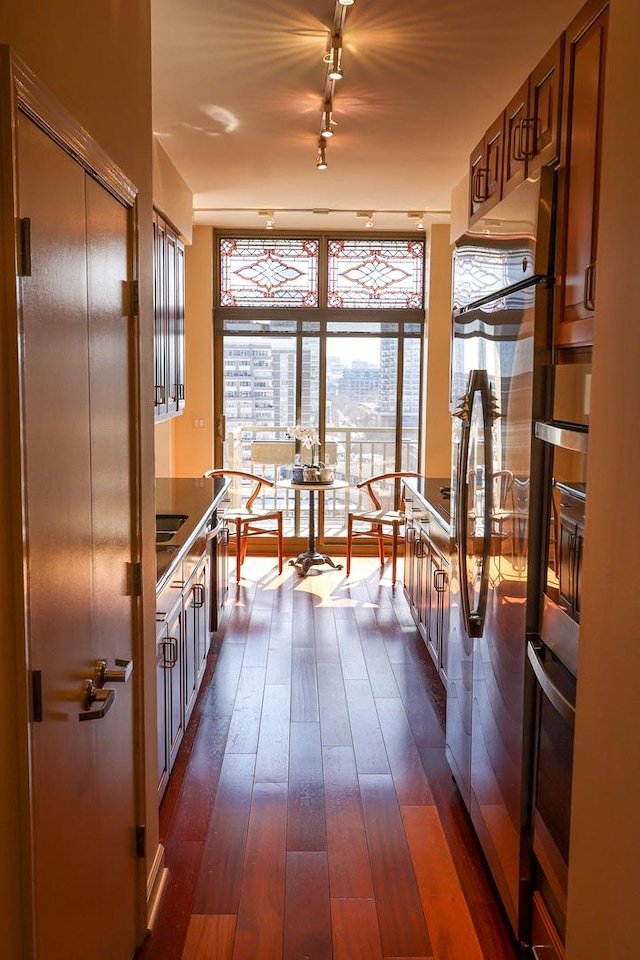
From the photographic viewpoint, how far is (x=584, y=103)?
2.02 m

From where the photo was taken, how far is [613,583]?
51.8 inches

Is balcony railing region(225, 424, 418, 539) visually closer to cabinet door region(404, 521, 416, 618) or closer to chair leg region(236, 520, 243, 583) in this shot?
chair leg region(236, 520, 243, 583)

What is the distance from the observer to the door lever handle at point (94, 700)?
68.1 inches

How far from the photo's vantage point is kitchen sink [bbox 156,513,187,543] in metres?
3.98

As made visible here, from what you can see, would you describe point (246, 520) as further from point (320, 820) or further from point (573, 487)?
point (573, 487)

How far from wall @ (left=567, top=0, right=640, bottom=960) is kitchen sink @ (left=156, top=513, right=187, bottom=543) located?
2729 millimetres

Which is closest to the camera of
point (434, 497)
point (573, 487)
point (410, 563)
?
point (573, 487)

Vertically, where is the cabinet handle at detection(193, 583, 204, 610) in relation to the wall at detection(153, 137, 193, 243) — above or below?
below

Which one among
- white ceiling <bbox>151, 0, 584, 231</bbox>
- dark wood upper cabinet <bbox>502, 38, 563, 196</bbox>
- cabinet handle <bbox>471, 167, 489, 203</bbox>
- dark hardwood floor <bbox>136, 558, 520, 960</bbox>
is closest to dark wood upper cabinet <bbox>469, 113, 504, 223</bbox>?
cabinet handle <bbox>471, 167, 489, 203</bbox>

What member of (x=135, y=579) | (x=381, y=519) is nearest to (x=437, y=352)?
(x=381, y=519)

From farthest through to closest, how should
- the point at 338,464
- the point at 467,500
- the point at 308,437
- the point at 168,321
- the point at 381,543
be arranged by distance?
the point at 338,464, the point at 308,437, the point at 381,543, the point at 168,321, the point at 467,500

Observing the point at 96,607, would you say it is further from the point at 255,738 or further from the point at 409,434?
the point at 409,434

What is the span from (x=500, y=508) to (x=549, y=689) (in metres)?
0.67

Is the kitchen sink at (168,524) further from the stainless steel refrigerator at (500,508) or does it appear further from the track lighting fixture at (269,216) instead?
the track lighting fixture at (269,216)
